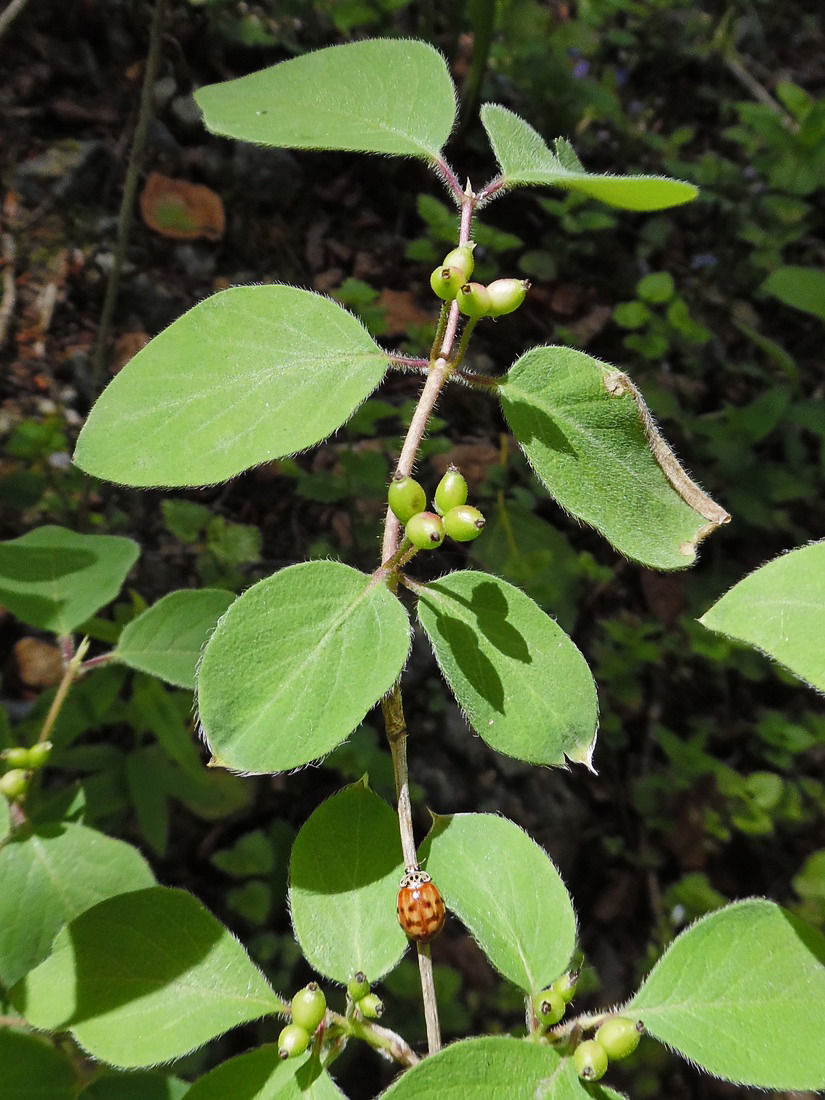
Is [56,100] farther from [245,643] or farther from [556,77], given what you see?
[245,643]

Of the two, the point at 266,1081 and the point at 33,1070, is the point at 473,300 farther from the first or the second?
the point at 33,1070

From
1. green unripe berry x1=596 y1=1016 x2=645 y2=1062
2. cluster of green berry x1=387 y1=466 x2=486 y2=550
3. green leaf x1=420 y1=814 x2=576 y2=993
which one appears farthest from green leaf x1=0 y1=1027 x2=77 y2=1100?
cluster of green berry x1=387 y1=466 x2=486 y2=550

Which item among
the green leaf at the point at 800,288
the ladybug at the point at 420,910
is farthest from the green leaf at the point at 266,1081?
the green leaf at the point at 800,288

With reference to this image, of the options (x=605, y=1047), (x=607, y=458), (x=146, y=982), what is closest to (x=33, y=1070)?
(x=146, y=982)

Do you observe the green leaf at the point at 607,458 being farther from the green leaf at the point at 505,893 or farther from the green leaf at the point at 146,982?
the green leaf at the point at 146,982

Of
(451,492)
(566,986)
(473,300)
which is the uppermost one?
(473,300)
